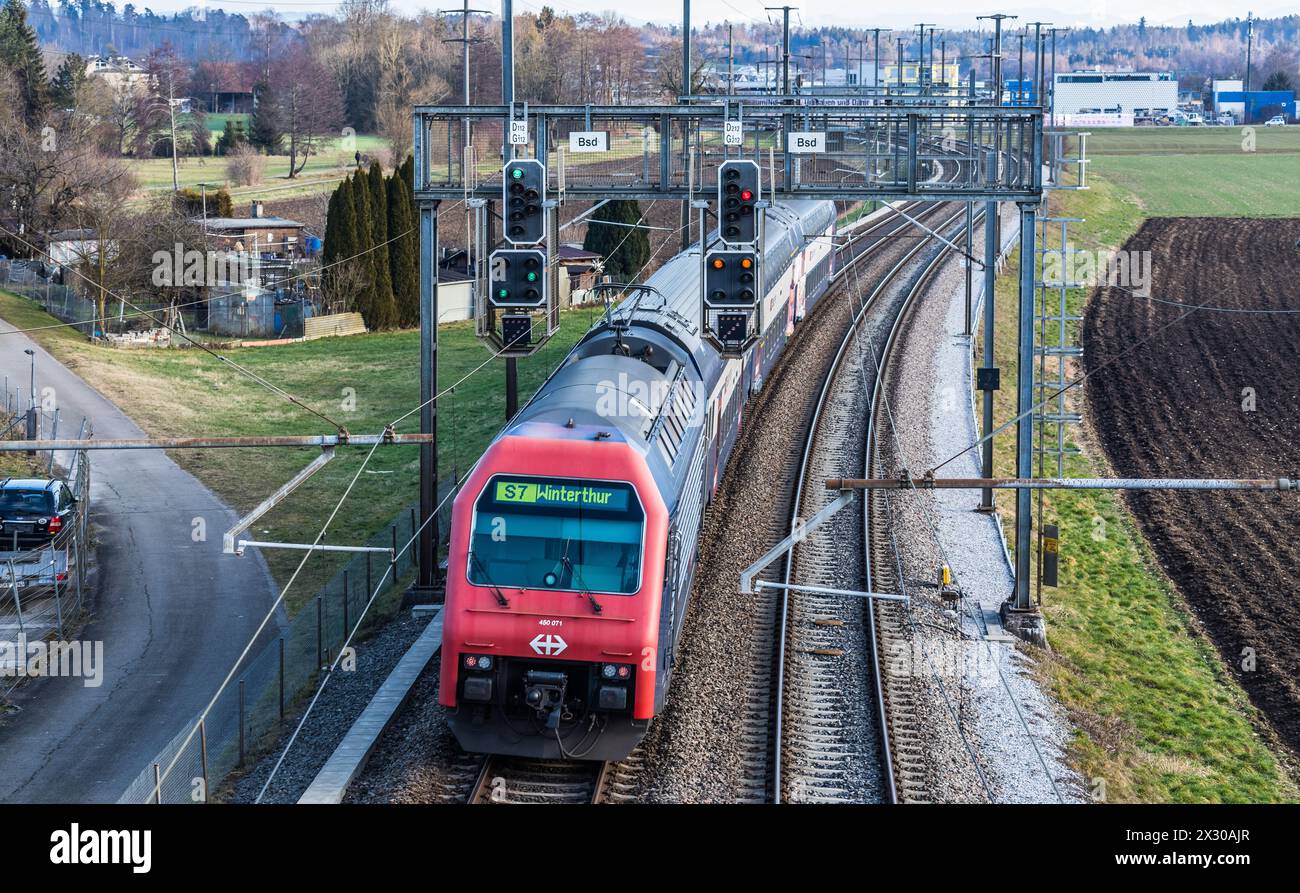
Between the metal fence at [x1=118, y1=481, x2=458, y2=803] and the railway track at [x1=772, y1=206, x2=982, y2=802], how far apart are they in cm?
594

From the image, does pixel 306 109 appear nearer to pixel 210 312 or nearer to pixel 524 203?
pixel 210 312

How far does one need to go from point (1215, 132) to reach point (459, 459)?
102 meters

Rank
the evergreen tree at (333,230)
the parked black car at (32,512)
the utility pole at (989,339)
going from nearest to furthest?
the utility pole at (989,339) < the parked black car at (32,512) < the evergreen tree at (333,230)

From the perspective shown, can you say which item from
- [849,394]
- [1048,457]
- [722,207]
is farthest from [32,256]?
[722,207]

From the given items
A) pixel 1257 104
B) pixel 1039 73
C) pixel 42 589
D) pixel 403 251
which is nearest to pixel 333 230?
pixel 403 251

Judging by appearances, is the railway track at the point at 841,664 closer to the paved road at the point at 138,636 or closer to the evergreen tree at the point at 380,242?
the paved road at the point at 138,636

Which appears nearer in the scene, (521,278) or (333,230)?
(521,278)

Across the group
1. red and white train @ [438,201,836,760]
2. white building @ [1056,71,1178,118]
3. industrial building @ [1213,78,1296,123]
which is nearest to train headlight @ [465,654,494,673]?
red and white train @ [438,201,836,760]

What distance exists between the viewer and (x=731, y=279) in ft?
A: 59.2

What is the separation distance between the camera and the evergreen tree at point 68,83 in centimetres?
7750

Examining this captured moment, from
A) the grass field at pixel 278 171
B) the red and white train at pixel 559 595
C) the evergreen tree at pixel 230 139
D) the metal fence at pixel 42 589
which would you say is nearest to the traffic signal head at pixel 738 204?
the red and white train at pixel 559 595

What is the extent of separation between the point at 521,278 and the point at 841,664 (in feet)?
21.0

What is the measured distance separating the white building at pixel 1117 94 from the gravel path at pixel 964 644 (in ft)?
352

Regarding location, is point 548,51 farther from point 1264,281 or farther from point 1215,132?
point 1215,132
